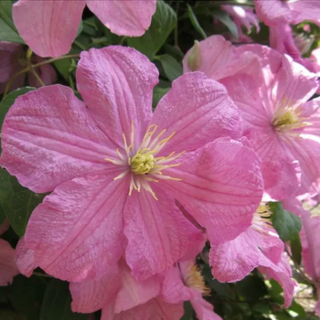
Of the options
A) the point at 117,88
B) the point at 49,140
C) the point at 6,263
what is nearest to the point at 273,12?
the point at 117,88

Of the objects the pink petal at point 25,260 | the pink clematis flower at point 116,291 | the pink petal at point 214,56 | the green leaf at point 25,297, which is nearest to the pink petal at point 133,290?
the pink clematis flower at point 116,291

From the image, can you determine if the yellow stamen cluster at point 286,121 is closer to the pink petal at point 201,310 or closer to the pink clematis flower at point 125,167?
the pink clematis flower at point 125,167

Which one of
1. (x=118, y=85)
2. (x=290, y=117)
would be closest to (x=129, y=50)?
(x=118, y=85)

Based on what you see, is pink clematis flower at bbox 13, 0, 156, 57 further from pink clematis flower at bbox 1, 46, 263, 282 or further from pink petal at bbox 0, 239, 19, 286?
pink petal at bbox 0, 239, 19, 286

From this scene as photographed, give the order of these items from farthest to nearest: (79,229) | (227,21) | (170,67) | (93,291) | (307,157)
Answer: (227,21) < (170,67) < (307,157) < (93,291) < (79,229)

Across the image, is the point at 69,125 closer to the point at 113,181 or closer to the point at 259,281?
the point at 113,181

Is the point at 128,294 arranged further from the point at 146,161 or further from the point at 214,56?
the point at 214,56

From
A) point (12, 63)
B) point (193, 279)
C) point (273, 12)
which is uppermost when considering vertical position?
point (273, 12)
